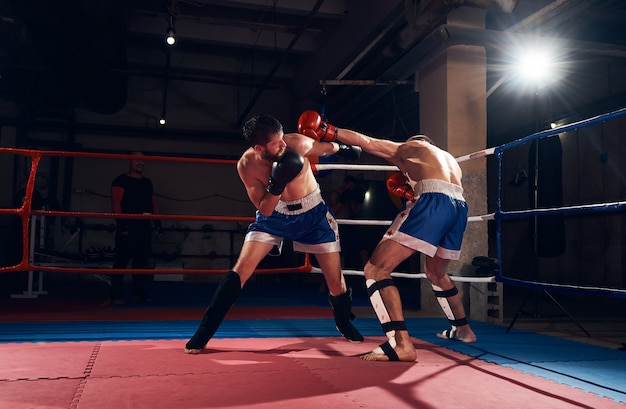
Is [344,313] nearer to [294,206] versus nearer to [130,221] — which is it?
[294,206]

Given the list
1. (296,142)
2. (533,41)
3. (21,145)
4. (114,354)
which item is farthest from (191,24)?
(114,354)

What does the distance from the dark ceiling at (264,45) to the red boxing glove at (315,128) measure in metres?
2.08

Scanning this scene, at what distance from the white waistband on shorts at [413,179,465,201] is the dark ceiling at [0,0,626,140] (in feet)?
7.23

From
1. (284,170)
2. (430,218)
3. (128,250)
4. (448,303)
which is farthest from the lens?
(128,250)

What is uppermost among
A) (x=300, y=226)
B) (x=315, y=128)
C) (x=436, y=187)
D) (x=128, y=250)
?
(x=315, y=128)

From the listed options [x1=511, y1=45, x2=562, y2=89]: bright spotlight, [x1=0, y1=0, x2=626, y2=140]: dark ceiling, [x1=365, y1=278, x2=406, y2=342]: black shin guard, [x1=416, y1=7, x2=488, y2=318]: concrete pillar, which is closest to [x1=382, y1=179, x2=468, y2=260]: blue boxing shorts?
[x1=365, y1=278, x2=406, y2=342]: black shin guard

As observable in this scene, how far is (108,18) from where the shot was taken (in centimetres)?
523

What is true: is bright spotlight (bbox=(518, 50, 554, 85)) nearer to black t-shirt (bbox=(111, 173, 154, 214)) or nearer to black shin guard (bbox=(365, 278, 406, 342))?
black shin guard (bbox=(365, 278, 406, 342))

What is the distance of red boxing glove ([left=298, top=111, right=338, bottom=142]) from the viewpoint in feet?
9.76

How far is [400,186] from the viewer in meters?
3.53

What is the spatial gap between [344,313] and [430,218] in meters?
0.81

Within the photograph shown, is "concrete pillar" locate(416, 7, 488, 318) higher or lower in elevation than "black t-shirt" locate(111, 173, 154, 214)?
higher

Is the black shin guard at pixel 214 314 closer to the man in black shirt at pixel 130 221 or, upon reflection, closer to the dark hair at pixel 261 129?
the dark hair at pixel 261 129

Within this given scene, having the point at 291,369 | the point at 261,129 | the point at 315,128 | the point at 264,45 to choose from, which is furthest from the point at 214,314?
the point at 264,45
